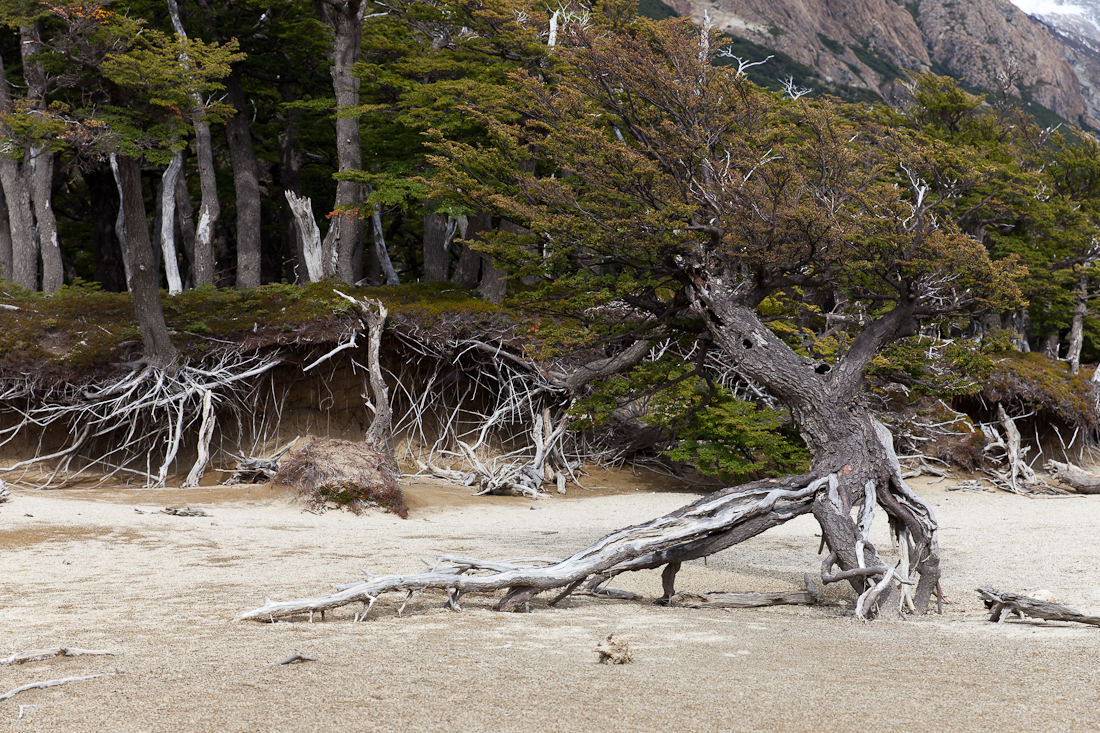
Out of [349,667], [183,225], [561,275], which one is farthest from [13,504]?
[183,225]

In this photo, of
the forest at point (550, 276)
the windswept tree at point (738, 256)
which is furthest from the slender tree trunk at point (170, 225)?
the windswept tree at point (738, 256)

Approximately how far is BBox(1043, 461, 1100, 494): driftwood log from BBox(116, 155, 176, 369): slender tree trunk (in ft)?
49.1

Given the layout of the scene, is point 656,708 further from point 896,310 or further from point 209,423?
point 209,423

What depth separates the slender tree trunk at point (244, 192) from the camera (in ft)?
57.5

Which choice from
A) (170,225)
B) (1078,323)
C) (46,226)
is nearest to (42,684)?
(46,226)

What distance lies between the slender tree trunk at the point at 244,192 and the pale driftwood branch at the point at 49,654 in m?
14.7

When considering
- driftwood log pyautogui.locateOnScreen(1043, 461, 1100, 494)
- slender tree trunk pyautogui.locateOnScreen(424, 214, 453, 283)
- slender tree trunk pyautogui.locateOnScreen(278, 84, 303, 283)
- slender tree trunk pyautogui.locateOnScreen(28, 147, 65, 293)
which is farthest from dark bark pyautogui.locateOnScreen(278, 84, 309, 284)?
driftwood log pyautogui.locateOnScreen(1043, 461, 1100, 494)

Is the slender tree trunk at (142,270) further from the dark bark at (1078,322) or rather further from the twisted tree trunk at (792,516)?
the dark bark at (1078,322)

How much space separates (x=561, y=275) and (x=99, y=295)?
10865 millimetres

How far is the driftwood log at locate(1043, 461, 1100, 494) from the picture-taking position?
1326 centimetres

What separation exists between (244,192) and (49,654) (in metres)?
16.0

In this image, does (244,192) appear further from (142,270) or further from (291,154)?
(142,270)

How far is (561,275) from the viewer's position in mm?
7902

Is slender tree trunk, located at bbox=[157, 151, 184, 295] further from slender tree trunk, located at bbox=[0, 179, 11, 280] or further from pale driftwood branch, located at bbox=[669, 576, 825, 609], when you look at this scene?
pale driftwood branch, located at bbox=[669, 576, 825, 609]
